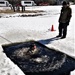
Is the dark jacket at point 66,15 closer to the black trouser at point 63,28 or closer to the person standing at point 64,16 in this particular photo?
the person standing at point 64,16

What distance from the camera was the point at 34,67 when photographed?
745 centimetres

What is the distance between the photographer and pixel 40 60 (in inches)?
318

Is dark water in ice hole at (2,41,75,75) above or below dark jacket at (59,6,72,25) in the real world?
below

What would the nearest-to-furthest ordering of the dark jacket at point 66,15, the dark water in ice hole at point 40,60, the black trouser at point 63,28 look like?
the dark water in ice hole at point 40,60 → the dark jacket at point 66,15 → the black trouser at point 63,28

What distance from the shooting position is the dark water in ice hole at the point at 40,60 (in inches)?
283

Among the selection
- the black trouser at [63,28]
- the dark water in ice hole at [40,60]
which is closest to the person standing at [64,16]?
the black trouser at [63,28]

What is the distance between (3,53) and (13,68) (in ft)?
5.62

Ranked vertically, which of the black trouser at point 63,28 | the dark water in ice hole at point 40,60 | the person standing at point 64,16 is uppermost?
the person standing at point 64,16

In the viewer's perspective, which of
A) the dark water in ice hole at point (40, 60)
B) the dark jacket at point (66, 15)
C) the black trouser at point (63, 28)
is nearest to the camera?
the dark water in ice hole at point (40, 60)

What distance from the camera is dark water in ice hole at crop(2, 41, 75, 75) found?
7184mm

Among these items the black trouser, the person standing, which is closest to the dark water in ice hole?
the black trouser

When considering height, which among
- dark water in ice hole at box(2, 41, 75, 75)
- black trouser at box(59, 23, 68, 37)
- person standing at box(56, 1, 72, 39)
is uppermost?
person standing at box(56, 1, 72, 39)

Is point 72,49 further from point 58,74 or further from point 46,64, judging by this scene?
point 58,74

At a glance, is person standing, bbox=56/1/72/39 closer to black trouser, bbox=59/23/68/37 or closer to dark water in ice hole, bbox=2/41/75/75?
black trouser, bbox=59/23/68/37
